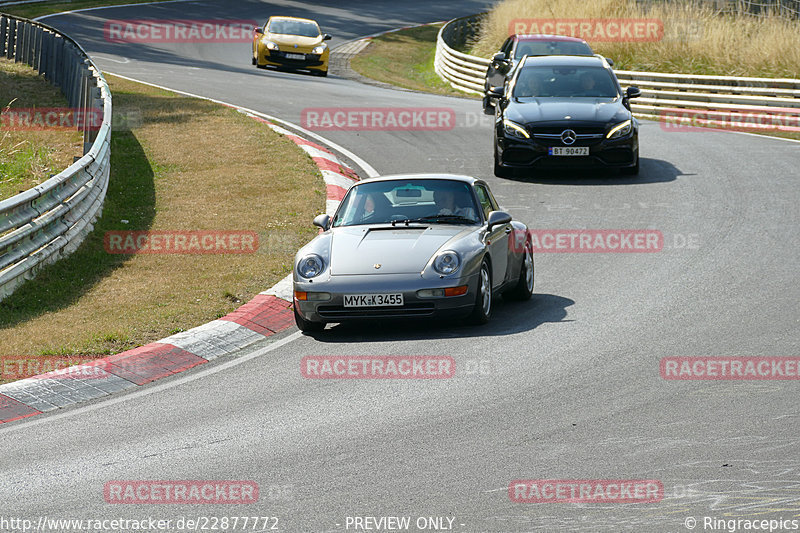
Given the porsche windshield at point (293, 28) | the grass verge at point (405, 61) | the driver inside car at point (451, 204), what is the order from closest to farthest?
1. the driver inside car at point (451, 204)
2. the porsche windshield at point (293, 28)
3. the grass verge at point (405, 61)

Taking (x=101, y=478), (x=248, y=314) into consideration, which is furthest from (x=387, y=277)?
(x=101, y=478)

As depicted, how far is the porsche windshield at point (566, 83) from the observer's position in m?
18.7

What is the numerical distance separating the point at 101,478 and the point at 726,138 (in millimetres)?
18061

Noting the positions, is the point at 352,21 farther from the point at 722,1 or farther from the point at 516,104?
the point at 516,104

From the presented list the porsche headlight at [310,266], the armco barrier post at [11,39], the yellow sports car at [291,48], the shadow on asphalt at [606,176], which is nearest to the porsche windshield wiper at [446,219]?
the porsche headlight at [310,266]

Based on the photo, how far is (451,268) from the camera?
9.99 meters

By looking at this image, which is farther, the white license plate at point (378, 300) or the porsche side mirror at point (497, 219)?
the porsche side mirror at point (497, 219)

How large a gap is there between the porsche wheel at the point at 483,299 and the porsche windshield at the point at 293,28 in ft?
81.0

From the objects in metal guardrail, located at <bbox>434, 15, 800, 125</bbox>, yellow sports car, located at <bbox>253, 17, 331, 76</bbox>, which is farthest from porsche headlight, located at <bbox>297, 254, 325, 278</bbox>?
yellow sports car, located at <bbox>253, 17, 331, 76</bbox>

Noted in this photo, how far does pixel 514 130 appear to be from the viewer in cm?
1783

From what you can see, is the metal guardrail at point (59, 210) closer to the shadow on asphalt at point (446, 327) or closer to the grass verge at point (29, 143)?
the grass verge at point (29, 143)

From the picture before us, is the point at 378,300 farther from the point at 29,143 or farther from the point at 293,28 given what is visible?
the point at 293,28

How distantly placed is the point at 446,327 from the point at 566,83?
940cm

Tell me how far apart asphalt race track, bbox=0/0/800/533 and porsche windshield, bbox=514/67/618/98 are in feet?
17.0
